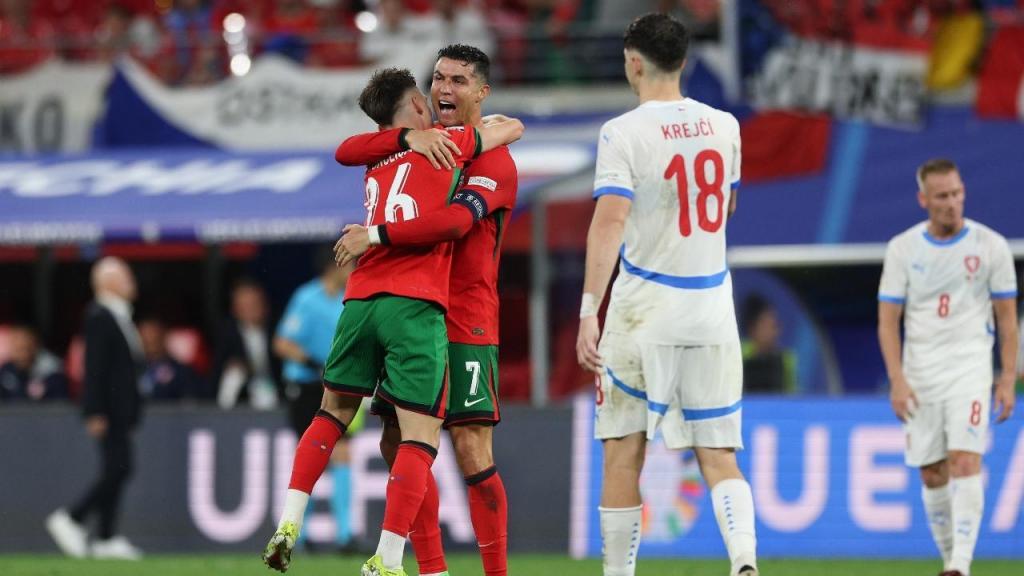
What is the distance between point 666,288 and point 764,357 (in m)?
6.76

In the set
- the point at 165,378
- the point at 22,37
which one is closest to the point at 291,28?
the point at 22,37

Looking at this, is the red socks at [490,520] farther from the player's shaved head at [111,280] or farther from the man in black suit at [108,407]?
the player's shaved head at [111,280]

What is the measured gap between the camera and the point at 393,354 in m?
7.51

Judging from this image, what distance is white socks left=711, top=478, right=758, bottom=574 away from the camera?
7.23 m

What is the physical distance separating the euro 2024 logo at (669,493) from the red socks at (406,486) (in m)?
5.53

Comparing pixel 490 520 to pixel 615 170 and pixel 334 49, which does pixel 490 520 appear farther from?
pixel 334 49

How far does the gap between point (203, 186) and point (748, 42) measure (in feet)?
16.0

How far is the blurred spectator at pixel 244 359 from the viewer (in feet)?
48.5

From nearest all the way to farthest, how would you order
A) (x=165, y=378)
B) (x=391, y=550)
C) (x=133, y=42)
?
(x=391, y=550) < (x=165, y=378) < (x=133, y=42)

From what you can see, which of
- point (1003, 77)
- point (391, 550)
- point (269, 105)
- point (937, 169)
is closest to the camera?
point (391, 550)

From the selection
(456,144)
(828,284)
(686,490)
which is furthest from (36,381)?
(456,144)

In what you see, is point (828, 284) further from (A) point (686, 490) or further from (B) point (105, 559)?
(B) point (105, 559)

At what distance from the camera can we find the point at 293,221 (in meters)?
14.8

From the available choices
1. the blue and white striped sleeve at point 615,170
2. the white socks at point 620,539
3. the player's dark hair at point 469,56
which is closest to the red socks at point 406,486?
the white socks at point 620,539
